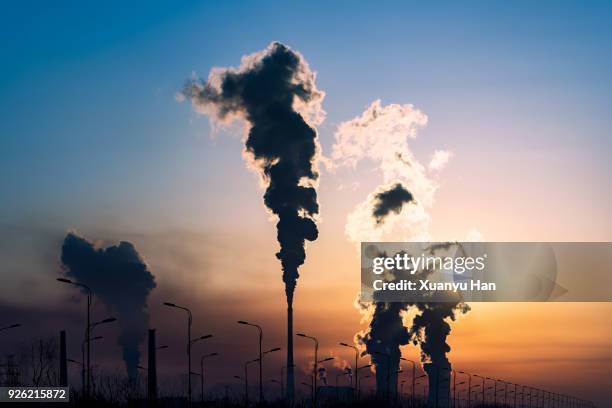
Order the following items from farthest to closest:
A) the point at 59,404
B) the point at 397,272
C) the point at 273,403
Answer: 1. the point at 397,272
2. the point at 273,403
3. the point at 59,404

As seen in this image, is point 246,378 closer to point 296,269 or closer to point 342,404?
point 296,269

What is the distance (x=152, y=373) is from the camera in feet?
274

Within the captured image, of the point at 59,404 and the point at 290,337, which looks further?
the point at 290,337

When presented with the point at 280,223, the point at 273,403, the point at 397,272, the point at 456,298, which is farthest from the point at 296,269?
the point at 456,298

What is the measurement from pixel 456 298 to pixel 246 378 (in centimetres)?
6018

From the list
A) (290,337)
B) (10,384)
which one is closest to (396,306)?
(290,337)

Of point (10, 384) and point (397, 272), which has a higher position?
point (397, 272)

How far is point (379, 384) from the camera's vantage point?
603 feet

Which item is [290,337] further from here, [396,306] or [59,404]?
[59,404]

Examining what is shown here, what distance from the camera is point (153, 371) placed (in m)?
83.5

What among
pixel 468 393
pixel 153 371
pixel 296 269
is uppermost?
pixel 296 269

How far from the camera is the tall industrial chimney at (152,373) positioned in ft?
268

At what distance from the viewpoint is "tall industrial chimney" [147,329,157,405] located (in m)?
Result: 81.7

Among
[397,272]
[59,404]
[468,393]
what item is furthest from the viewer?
[468,393]
